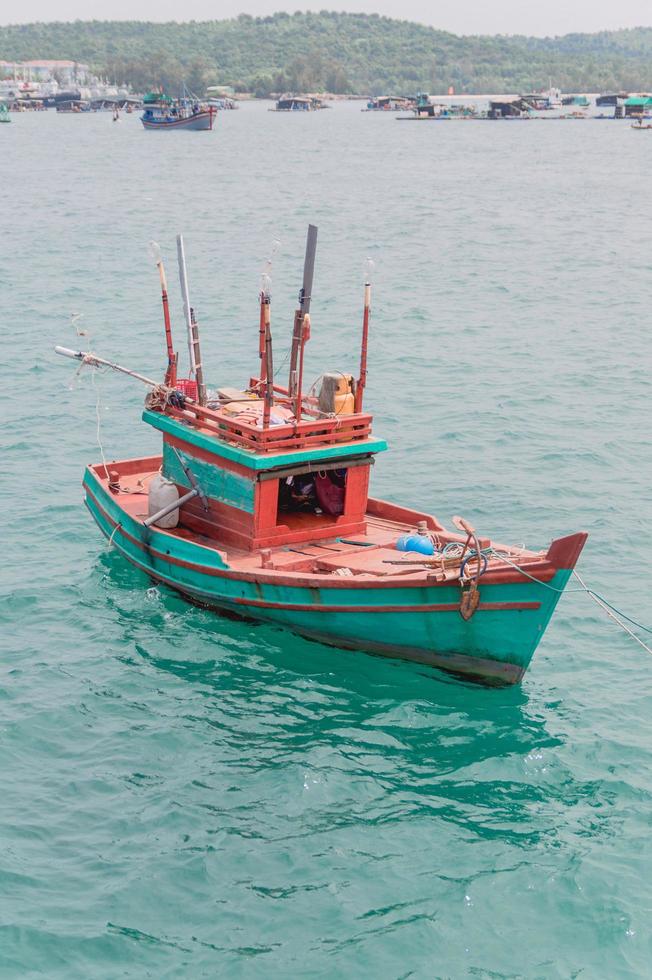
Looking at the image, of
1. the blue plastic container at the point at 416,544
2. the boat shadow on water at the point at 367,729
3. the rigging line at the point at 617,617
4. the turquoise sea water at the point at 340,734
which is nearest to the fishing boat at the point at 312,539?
the blue plastic container at the point at 416,544

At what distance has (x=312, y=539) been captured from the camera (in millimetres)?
19844

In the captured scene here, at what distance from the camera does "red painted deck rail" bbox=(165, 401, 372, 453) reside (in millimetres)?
18766

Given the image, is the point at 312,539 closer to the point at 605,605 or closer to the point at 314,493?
the point at 314,493

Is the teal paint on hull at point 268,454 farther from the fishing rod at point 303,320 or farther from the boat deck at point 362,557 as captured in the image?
the boat deck at point 362,557

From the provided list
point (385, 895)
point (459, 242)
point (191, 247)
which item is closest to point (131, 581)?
point (385, 895)

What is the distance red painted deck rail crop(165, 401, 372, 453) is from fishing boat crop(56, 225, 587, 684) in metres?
0.02

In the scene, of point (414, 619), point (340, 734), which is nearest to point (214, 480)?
Answer: point (414, 619)

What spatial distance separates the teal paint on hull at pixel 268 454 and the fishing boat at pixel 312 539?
3 cm

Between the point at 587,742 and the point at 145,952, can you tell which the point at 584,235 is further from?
the point at 145,952

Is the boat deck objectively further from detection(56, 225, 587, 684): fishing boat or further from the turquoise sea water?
the turquoise sea water

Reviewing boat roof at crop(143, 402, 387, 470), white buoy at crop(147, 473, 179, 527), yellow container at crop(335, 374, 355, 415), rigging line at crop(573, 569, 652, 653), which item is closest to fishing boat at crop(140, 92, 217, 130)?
white buoy at crop(147, 473, 179, 527)

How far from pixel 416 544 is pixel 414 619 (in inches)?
68.8

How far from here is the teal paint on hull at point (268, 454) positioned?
1862 centimetres

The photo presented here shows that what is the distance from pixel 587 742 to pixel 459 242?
4868cm
